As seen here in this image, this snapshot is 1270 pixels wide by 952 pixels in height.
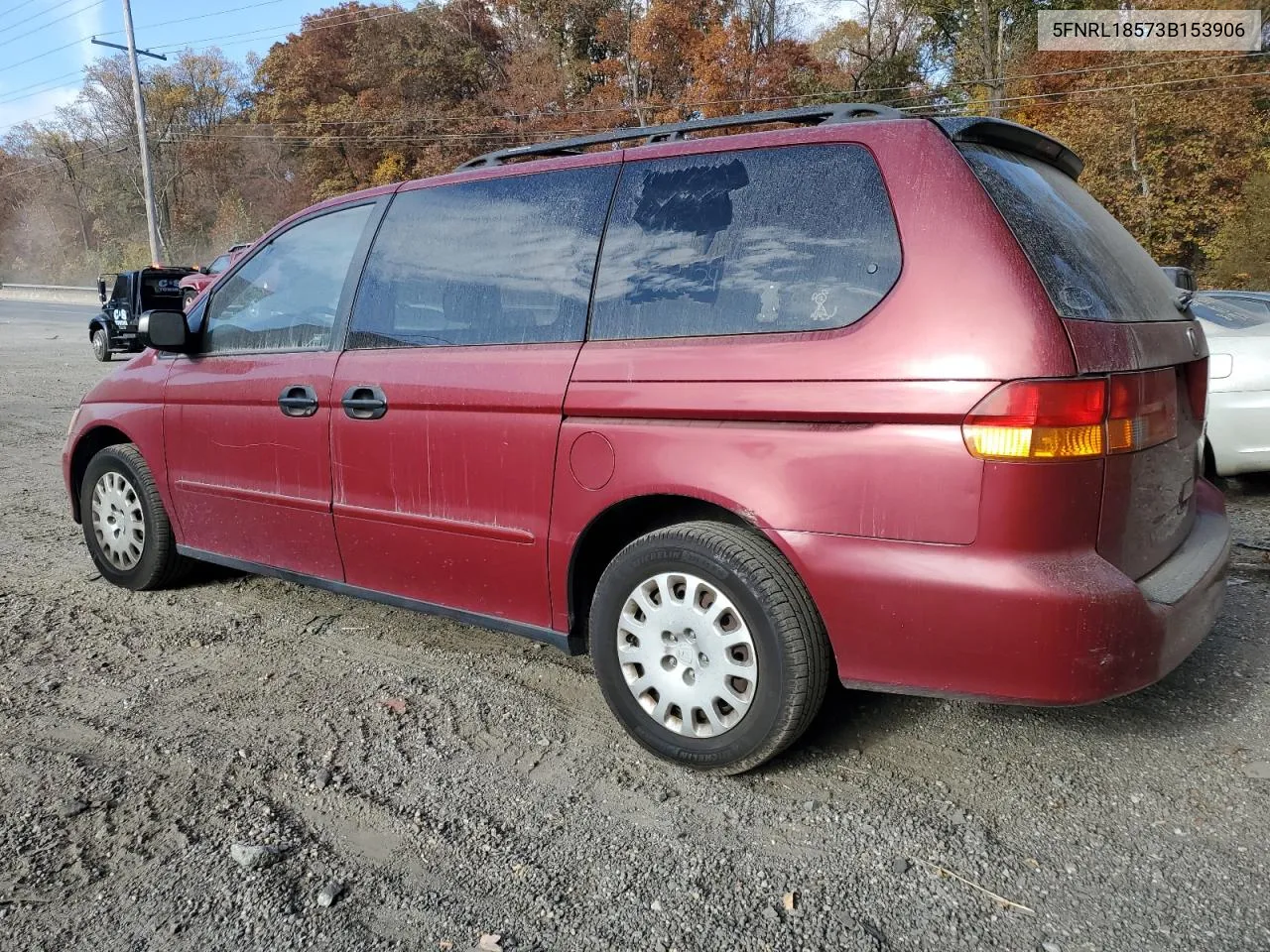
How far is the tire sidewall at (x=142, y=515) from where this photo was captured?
452 cm

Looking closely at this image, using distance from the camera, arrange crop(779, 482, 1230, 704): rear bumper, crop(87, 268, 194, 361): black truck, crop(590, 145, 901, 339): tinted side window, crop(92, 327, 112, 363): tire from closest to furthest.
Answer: crop(779, 482, 1230, 704): rear bumper → crop(590, 145, 901, 339): tinted side window → crop(92, 327, 112, 363): tire → crop(87, 268, 194, 361): black truck

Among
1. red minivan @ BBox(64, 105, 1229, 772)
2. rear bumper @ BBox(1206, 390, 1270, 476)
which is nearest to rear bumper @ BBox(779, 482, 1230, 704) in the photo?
red minivan @ BBox(64, 105, 1229, 772)

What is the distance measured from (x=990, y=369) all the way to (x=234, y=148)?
203 ft

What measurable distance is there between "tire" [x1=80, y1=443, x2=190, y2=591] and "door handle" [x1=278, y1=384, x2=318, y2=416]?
1.15m

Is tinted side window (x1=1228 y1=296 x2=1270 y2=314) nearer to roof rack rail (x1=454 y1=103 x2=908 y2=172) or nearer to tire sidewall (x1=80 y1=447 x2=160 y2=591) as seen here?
roof rack rail (x1=454 y1=103 x2=908 y2=172)

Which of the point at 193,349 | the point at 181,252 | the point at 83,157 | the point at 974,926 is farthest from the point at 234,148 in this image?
the point at 974,926

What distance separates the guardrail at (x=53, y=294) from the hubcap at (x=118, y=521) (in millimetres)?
39072

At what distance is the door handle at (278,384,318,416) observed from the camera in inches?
146

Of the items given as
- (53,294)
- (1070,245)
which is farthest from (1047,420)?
(53,294)

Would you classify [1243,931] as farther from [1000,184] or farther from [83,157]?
[83,157]

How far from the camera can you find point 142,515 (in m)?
4.56

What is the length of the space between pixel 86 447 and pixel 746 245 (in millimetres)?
3875

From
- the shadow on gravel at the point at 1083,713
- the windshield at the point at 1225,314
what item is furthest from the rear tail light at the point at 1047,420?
the windshield at the point at 1225,314

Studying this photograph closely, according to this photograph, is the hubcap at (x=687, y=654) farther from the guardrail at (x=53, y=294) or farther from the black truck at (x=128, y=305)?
the guardrail at (x=53, y=294)
